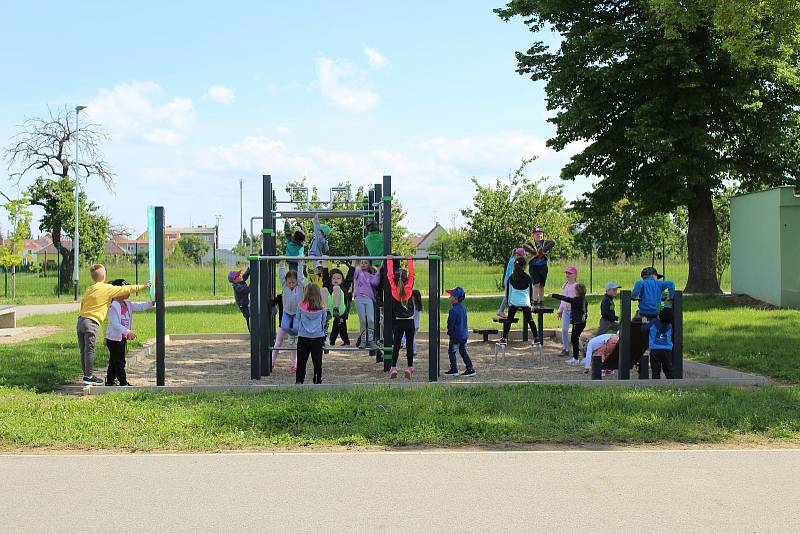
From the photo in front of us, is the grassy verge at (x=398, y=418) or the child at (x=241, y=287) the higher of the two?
the child at (x=241, y=287)

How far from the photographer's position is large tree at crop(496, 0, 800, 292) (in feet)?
78.9

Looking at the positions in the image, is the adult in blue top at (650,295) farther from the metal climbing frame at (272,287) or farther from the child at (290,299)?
the child at (290,299)

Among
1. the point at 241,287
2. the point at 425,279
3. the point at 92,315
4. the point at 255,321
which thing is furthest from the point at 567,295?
the point at 425,279

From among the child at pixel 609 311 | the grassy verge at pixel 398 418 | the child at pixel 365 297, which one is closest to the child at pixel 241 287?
the child at pixel 365 297

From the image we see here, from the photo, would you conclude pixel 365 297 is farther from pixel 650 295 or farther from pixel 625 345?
pixel 650 295

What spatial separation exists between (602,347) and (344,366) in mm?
4202

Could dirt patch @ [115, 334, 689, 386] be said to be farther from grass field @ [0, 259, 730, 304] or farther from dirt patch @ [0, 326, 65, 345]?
grass field @ [0, 259, 730, 304]

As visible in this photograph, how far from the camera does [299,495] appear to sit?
594cm

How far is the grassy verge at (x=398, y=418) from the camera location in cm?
775

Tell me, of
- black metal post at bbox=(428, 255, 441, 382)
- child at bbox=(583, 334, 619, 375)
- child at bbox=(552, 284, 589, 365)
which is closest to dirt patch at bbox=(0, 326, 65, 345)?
black metal post at bbox=(428, 255, 441, 382)

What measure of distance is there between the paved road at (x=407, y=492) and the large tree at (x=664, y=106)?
1836cm

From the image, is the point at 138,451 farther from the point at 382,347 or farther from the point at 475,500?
the point at 382,347

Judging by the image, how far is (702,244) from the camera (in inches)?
1039

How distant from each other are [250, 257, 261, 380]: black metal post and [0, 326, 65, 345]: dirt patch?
703 centimetres
